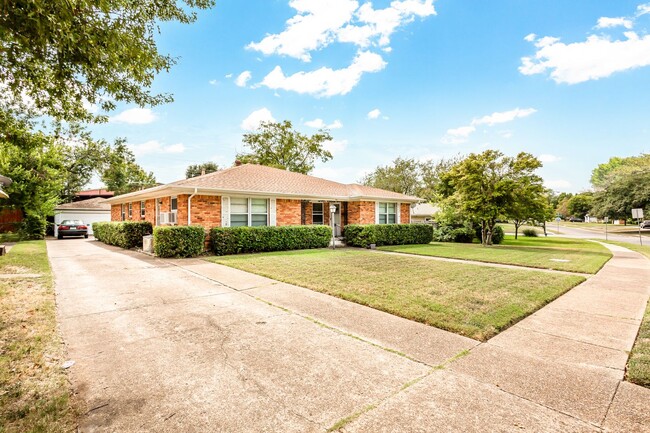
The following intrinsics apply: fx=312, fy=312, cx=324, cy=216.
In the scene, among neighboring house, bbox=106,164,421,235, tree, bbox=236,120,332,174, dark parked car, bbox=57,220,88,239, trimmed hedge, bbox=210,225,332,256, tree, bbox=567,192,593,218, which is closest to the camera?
trimmed hedge, bbox=210,225,332,256

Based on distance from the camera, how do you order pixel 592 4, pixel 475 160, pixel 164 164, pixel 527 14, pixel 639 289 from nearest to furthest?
1. pixel 639 289
2. pixel 592 4
3. pixel 527 14
4. pixel 475 160
5. pixel 164 164

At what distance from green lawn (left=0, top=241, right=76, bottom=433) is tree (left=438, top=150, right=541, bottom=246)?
59.4ft

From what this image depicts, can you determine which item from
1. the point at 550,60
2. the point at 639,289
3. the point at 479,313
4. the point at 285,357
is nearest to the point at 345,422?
the point at 285,357

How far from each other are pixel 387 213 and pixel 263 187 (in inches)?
329

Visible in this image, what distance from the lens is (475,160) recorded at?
17.6m

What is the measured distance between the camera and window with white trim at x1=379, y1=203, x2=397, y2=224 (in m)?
19.4

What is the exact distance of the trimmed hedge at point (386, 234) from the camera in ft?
54.1

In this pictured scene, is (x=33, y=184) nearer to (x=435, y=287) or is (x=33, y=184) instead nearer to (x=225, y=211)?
(x=225, y=211)

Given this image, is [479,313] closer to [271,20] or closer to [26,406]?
[26,406]

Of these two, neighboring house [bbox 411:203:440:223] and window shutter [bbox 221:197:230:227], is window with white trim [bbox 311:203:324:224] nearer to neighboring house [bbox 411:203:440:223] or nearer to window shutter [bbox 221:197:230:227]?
window shutter [bbox 221:197:230:227]

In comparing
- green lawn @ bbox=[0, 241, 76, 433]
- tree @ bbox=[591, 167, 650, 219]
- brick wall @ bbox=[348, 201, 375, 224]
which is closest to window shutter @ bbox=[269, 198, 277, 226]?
brick wall @ bbox=[348, 201, 375, 224]

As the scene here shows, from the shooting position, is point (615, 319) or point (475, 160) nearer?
point (615, 319)

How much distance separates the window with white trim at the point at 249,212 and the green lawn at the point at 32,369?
27.8 feet

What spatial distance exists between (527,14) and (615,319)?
12175 mm
